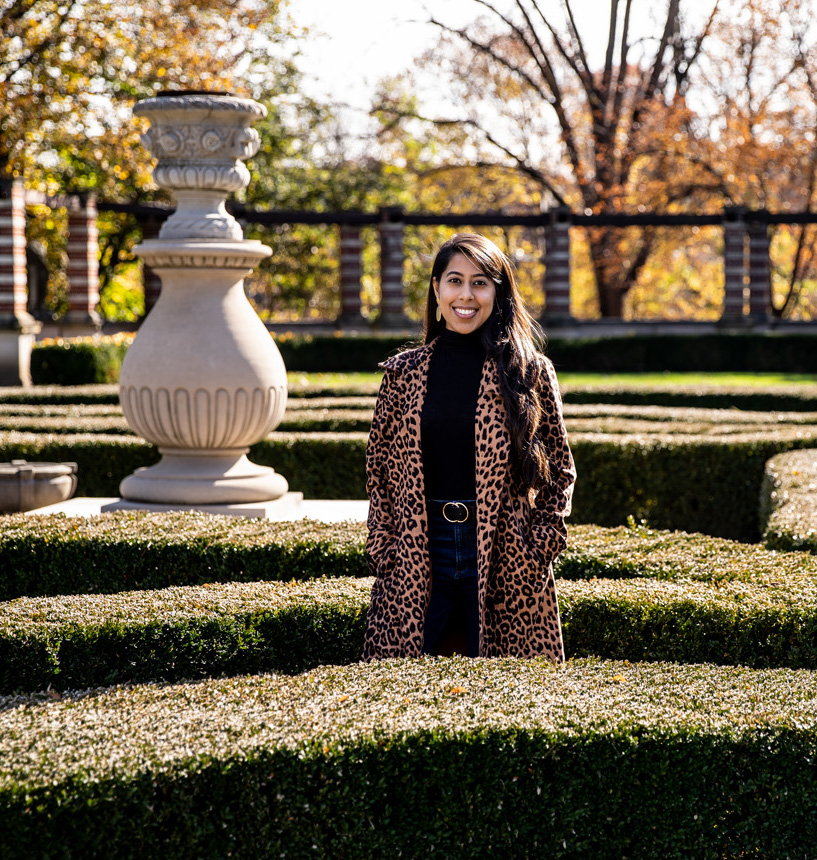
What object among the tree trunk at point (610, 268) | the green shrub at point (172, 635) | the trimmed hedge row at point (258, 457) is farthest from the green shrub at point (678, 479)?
the tree trunk at point (610, 268)

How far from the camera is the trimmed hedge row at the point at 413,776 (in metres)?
2.96

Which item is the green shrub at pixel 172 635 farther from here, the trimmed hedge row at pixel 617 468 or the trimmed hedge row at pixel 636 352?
the trimmed hedge row at pixel 636 352

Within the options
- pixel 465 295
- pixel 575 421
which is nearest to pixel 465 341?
pixel 465 295

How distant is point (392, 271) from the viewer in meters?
30.2

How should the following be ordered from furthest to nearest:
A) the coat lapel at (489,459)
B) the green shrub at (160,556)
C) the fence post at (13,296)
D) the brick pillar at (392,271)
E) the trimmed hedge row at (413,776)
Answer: the brick pillar at (392,271)
the fence post at (13,296)
the green shrub at (160,556)
the coat lapel at (489,459)
the trimmed hedge row at (413,776)

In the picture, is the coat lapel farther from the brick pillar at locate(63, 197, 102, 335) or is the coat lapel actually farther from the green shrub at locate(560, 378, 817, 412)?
the brick pillar at locate(63, 197, 102, 335)

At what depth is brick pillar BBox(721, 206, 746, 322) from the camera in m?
30.5

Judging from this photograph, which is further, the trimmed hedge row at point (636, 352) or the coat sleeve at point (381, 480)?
the trimmed hedge row at point (636, 352)

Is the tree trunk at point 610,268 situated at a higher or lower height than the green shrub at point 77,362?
higher

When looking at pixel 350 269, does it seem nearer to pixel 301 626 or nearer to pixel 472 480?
pixel 301 626

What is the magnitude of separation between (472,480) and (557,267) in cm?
2702

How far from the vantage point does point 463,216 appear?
29.2 m

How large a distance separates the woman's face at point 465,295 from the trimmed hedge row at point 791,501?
2.52 m

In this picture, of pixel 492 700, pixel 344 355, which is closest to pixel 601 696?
pixel 492 700
